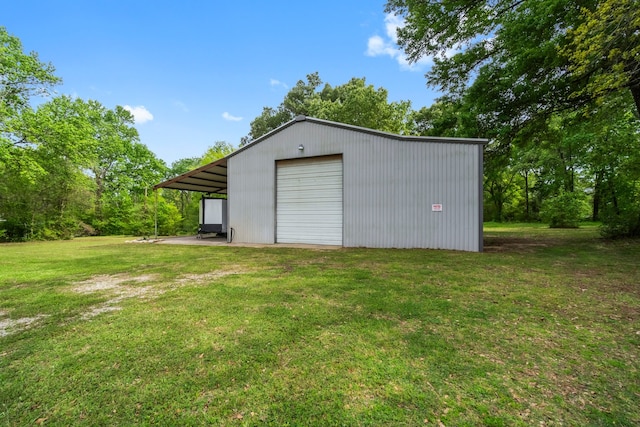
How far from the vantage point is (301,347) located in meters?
A: 2.37

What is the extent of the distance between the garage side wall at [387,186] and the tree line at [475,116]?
96.0 inches

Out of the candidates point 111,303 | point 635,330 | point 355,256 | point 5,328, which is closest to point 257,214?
point 355,256

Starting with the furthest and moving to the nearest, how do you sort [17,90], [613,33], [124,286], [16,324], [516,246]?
[17,90] → [516,246] → [613,33] → [124,286] → [16,324]

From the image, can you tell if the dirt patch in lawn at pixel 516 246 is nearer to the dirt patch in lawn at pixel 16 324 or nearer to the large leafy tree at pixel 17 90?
the dirt patch in lawn at pixel 16 324

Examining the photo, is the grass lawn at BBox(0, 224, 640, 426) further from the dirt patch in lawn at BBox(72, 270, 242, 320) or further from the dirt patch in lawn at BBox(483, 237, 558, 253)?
the dirt patch in lawn at BBox(483, 237, 558, 253)

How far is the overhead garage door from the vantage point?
10273mm

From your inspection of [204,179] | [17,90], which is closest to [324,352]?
[204,179]

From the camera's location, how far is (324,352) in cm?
228

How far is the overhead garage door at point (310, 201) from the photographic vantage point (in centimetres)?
1027

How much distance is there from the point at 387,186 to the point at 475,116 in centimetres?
390

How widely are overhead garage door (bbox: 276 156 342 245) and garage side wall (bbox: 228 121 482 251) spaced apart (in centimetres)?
31

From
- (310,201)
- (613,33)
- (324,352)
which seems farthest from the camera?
(310,201)

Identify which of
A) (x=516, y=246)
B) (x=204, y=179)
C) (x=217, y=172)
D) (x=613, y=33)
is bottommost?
(x=516, y=246)

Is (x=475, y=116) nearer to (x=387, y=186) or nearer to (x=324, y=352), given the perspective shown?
(x=387, y=186)
